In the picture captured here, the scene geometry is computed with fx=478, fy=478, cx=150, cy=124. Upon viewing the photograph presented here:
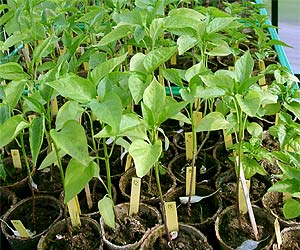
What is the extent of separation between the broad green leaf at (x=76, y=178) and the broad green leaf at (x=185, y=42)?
390 millimetres

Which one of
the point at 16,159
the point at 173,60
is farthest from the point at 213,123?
the point at 173,60

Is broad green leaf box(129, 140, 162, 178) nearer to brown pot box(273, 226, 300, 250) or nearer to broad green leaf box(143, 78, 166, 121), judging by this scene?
broad green leaf box(143, 78, 166, 121)

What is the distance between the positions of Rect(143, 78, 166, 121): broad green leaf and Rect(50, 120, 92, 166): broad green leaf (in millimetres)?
164

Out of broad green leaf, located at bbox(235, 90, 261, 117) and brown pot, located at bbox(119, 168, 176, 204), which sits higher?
broad green leaf, located at bbox(235, 90, 261, 117)

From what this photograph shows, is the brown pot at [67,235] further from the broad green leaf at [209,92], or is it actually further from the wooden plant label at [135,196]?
the broad green leaf at [209,92]

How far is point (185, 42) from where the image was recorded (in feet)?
3.88

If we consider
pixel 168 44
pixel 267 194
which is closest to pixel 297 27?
pixel 168 44

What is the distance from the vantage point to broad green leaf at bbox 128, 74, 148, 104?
1.00 m

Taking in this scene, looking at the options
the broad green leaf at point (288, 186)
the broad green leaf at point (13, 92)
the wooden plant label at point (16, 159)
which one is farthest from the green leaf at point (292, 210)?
the wooden plant label at point (16, 159)

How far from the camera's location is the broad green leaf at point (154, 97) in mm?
969

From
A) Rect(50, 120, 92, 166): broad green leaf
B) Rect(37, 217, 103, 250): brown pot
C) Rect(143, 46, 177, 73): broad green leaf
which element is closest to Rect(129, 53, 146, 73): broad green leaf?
Rect(143, 46, 177, 73): broad green leaf

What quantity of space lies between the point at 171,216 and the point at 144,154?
0.30 meters

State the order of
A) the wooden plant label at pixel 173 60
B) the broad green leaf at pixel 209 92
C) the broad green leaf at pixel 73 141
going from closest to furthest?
the broad green leaf at pixel 73 141
the broad green leaf at pixel 209 92
the wooden plant label at pixel 173 60

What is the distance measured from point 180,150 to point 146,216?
0.36 meters
